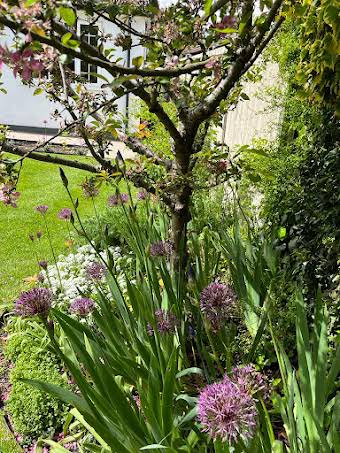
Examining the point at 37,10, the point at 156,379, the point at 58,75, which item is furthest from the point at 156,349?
the point at 58,75

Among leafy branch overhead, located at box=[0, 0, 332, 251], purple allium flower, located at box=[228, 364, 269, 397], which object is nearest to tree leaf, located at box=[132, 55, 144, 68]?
leafy branch overhead, located at box=[0, 0, 332, 251]

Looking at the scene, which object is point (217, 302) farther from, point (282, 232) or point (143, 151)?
point (143, 151)

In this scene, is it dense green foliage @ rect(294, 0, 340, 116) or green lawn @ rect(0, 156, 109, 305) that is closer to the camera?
dense green foliage @ rect(294, 0, 340, 116)

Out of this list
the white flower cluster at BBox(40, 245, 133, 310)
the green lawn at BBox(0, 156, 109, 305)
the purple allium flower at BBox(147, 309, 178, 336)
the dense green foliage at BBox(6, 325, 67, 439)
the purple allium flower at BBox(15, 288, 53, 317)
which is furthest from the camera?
the green lawn at BBox(0, 156, 109, 305)

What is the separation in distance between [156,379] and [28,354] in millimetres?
1691

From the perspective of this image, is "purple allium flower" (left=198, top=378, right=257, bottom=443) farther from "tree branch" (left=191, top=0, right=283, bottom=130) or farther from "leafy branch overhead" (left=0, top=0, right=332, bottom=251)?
"tree branch" (left=191, top=0, right=283, bottom=130)

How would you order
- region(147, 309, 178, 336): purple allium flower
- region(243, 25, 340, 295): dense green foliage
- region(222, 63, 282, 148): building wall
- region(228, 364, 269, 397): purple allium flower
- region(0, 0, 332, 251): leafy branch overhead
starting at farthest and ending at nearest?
region(222, 63, 282, 148): building wall < region(243, 25, 340, 295): dense green foliage < region(147, 309, 178, 336): purple allium flower < region(0, 0, 332, 251): leafy branch overhead < region(228, 364, 269, 397): purple allium flower

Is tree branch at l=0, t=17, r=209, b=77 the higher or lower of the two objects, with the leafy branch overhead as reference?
lower

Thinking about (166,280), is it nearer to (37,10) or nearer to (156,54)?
(156,54)

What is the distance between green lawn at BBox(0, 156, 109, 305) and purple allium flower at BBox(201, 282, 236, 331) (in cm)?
226

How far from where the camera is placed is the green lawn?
4.89 m

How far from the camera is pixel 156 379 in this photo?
5.58ft

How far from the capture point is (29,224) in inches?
251

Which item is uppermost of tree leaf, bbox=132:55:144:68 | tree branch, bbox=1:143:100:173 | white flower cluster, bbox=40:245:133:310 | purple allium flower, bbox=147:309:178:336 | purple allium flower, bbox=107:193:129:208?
tree branch, bbox=1:143:100:173
